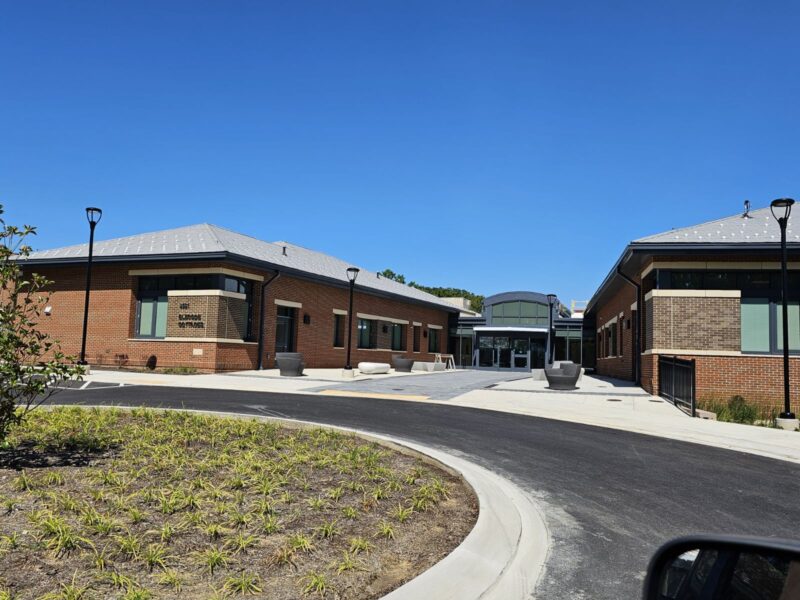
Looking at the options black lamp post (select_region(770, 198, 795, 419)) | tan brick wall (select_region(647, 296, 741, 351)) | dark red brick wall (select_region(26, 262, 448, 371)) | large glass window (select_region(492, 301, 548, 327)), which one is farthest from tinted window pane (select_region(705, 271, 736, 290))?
large glass window (select_region(492, 301, 548, 327))

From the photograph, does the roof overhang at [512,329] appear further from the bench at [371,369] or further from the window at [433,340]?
the bench at [371,369]

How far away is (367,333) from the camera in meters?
40.0

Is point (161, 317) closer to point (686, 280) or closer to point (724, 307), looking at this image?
point (686, 280)

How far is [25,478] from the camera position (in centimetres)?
554

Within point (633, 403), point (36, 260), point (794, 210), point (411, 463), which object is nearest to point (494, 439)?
point (411, 463)

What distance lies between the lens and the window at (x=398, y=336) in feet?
142

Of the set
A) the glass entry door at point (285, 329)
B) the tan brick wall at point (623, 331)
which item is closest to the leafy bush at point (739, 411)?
the tan brick wall at point (623, 331)

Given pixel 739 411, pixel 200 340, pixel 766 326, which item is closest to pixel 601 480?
pixel 739 411

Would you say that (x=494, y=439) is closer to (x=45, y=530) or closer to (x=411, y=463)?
(x=411, y=463)

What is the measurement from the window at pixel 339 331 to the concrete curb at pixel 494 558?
30.8 meters

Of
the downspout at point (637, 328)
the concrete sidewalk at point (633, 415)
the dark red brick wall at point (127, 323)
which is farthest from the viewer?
the dark red brick wall at point (127, 323)

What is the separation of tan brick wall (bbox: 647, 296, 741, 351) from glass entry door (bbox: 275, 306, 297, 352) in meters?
18.5

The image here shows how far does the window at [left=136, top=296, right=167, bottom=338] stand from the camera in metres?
28.4

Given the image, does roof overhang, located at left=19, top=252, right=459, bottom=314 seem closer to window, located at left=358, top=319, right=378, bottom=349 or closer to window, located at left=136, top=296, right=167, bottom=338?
window, located at left=136, top=296, right=167, bottom=338
